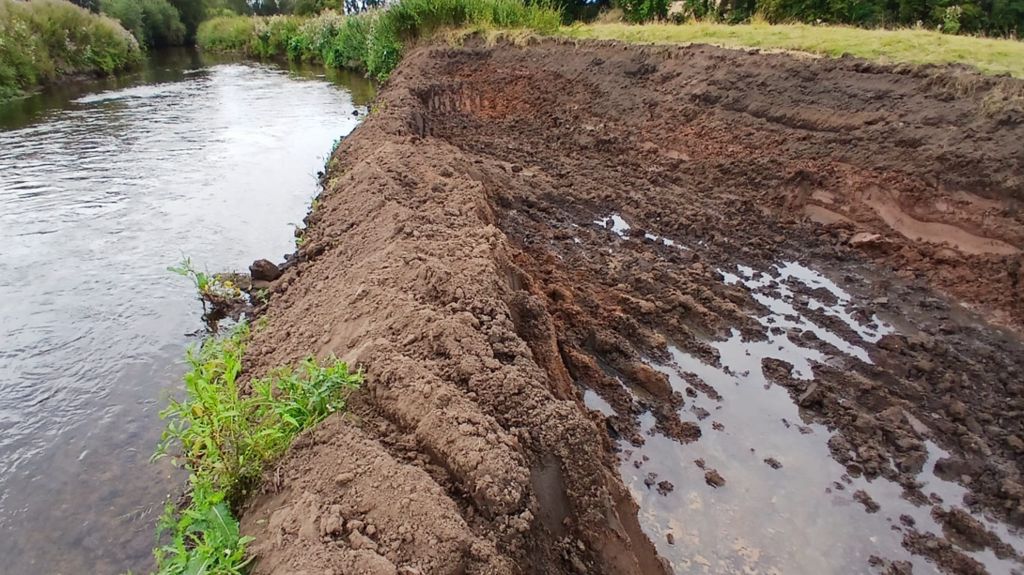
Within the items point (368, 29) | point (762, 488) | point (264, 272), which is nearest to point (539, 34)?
point (368, 29)

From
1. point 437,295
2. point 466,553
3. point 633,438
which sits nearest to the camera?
point 466,553

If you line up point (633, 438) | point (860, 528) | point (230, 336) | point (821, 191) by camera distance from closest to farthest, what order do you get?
point (860, 528) < point (633, 438) < point (230, 336) < point (821, 191)

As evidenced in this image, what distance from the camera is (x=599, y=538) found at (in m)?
3.17

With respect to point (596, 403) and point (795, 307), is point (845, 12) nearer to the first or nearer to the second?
point (795, 307)

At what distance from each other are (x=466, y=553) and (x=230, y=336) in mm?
4347

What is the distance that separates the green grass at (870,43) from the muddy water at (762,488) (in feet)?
20.5

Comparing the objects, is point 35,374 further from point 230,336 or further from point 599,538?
point 599,538

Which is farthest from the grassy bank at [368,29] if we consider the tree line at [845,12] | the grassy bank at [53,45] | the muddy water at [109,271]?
the grassy bank at [53,45]

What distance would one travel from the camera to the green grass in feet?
30.8

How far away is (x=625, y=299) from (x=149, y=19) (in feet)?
135

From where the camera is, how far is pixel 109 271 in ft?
25.0

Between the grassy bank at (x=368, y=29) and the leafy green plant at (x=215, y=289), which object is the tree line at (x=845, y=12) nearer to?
the grassy bank at (x=368, y=29)

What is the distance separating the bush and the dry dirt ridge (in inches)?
1184

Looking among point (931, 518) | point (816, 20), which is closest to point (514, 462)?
point (931, 518)
